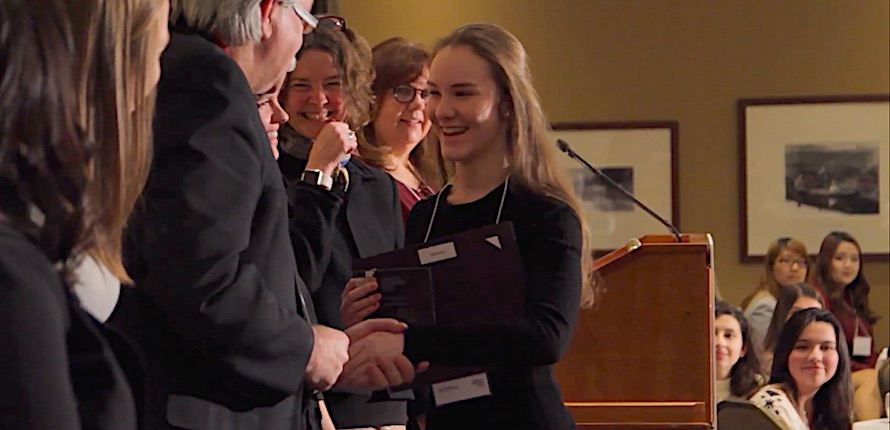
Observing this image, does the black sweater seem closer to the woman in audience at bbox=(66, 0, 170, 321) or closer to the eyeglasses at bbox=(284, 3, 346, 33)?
the eyeglasses at bbox=(284, 3, 346, 33)

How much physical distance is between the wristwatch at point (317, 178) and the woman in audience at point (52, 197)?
139 centimetres

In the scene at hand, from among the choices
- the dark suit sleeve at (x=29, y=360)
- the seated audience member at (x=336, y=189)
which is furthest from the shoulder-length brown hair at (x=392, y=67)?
A: the dark suit sleeve at (x=29, y=360)

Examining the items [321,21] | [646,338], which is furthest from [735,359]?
[321,21]

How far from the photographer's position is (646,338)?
3.02 meters

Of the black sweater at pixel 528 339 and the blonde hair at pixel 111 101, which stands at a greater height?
the blonde hair at pixel 111 101

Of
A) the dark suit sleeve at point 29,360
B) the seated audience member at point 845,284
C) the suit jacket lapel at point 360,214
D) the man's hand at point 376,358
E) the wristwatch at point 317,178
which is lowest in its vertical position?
the seated audience member at point 845,284

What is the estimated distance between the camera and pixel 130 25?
1108 mm

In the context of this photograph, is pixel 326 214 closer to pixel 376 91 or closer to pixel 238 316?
pixel 238 316

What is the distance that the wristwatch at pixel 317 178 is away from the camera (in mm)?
2430

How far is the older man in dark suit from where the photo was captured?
1662 mm

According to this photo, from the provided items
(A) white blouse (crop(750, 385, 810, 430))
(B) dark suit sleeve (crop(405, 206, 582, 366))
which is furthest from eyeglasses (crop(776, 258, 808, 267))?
(B) dark suit sleeve (crop(405, 206, 582, 366))

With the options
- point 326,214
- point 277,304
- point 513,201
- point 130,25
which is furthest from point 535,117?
point 130,25

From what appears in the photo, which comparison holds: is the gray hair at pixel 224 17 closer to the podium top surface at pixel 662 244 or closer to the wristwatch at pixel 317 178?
the wristwatch at pixel 317 178

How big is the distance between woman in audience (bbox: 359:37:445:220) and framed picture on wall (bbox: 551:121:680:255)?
15.2 feet
